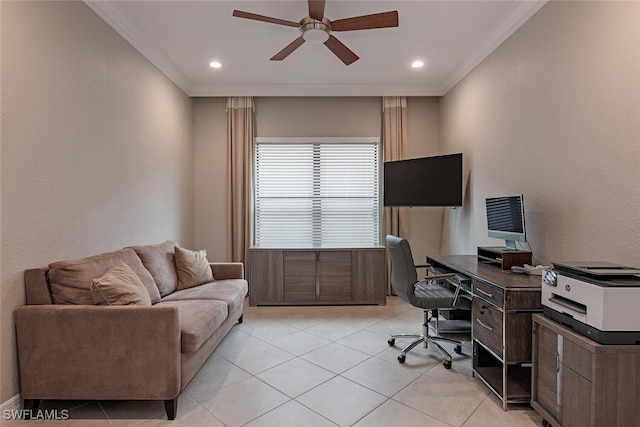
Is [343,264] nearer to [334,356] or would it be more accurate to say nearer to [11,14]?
[334,356]

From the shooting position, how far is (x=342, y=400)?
226 centimetres

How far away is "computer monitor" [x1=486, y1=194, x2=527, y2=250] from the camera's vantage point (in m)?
2.72

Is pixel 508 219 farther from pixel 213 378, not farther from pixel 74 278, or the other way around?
pixel 74 278

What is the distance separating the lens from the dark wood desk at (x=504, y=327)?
2109mm

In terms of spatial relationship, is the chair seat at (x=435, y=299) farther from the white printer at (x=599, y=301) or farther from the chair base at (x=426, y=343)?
the white printer at (x=599, y=301)

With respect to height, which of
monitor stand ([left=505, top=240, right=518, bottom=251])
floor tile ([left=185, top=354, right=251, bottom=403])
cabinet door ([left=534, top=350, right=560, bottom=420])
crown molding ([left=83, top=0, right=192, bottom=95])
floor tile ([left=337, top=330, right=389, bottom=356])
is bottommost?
floor tile ([left=185, top=354, right=251, bottom=403])

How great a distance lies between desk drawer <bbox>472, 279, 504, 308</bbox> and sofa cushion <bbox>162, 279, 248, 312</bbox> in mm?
2113

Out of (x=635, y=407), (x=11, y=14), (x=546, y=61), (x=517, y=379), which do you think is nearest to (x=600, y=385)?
(x=635, y=407)

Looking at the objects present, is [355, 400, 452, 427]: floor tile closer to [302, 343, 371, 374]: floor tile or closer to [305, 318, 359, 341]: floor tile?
[302, 343, 371, 374]: floor tile

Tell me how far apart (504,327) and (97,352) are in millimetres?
2574

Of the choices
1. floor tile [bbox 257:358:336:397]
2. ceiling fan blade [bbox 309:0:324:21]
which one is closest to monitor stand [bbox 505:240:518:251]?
floor tile [bbox 257:358:336:397]

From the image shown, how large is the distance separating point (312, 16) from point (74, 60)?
1.87 m

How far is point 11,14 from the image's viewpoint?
200 centimetres

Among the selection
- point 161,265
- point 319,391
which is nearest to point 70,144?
point 161,265
